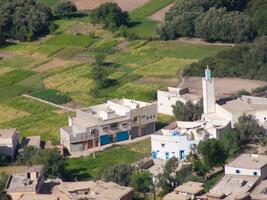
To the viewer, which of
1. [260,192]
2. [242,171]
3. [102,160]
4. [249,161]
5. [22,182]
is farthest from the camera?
[102,160]

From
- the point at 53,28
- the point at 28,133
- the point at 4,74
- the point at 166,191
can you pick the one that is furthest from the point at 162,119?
the point at 53,28

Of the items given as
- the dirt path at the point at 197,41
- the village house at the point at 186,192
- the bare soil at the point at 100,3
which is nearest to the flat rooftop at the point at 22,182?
the village house at the point at 186,192

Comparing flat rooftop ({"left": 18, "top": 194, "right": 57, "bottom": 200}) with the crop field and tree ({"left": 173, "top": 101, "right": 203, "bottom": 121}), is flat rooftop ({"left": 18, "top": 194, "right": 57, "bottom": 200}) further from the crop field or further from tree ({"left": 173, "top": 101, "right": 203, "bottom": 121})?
tree ({"left": 173, "top": 101, "right": 203, "bottom": 121})

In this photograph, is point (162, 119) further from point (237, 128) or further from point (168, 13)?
point (168, 13)

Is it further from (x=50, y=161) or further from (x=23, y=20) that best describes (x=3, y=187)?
(x=23, y=20)

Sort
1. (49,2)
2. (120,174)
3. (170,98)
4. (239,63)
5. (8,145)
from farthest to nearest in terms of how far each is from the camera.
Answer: (49,2)
(239,63)
(170,98)
(8,145)
(120,174)

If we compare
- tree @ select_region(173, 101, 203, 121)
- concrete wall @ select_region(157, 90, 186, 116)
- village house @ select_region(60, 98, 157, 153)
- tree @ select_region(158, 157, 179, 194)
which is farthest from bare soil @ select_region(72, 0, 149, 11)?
tree @ select_region(158, 157, 179, 194)

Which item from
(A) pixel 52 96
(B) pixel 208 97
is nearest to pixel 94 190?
(B) pixel 208 97
